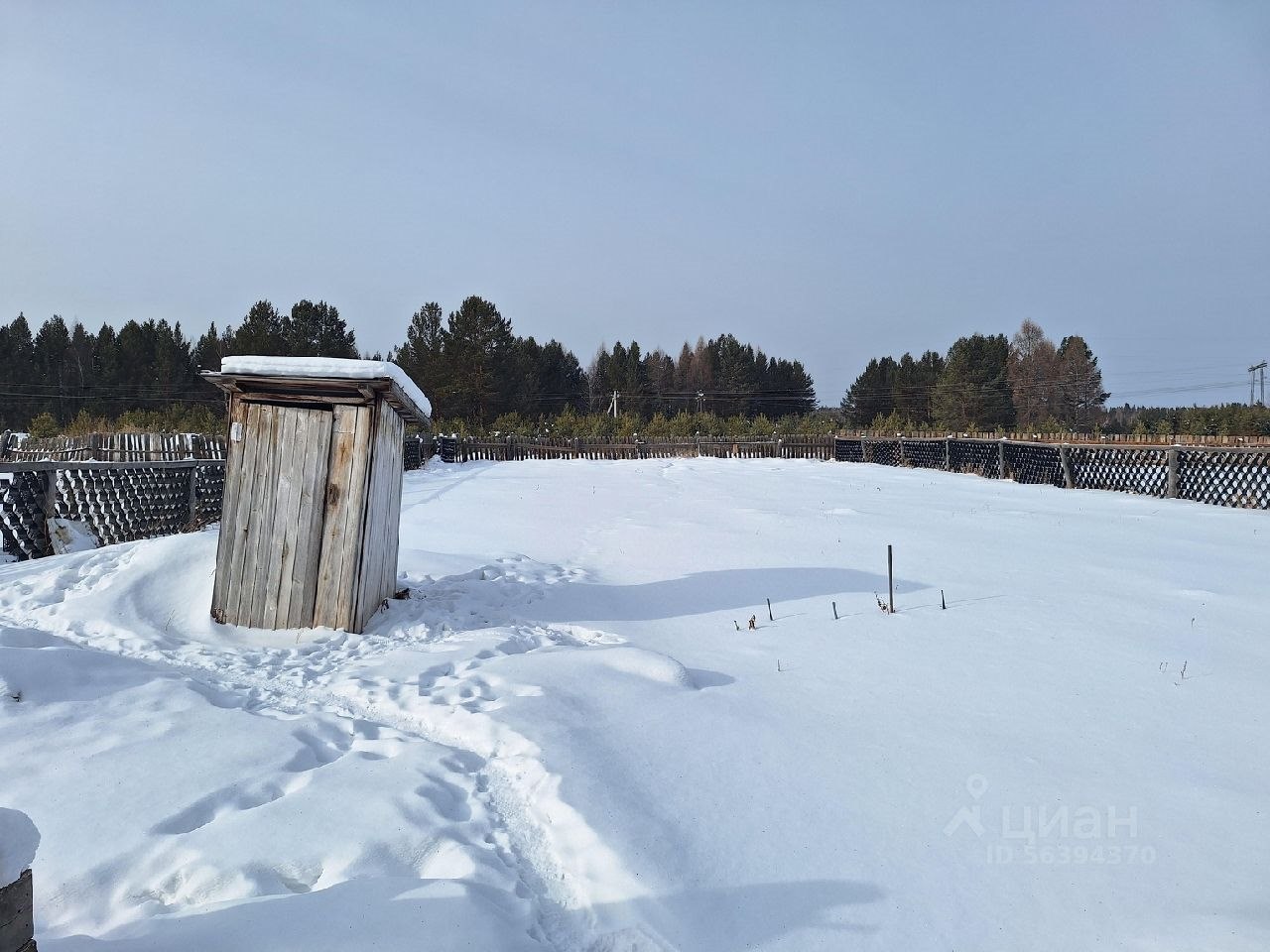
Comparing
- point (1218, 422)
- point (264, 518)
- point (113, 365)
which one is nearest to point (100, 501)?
point (264, 518)

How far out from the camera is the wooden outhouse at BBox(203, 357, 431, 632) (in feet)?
17.4

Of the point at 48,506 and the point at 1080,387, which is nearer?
the point at 48,506

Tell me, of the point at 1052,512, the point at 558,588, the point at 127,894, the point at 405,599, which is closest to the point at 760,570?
the point at 558,588

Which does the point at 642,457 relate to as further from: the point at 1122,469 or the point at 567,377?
the point at 567,377

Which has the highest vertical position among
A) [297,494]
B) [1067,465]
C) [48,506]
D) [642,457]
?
[1067,465]

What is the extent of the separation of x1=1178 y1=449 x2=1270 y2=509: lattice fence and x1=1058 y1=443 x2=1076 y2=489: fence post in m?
2.76

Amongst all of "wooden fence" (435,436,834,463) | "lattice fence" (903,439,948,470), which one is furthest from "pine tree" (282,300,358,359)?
"lattice fence" (903,439,948,470)

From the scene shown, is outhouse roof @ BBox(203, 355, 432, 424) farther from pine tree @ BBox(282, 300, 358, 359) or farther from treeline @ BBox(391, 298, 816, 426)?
pine tree @ BBox(282, 300, 358, 359)

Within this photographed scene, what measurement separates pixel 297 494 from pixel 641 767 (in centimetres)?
348

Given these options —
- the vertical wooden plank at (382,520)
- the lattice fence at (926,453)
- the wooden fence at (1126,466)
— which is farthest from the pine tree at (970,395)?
the vertical wooden plank at (382,520)

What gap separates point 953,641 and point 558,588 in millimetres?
3585

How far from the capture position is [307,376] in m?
5.25

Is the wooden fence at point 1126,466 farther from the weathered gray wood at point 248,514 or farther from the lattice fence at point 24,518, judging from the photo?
the lattice fence at point 24,518

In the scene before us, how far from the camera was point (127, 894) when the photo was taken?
2.25 metres
